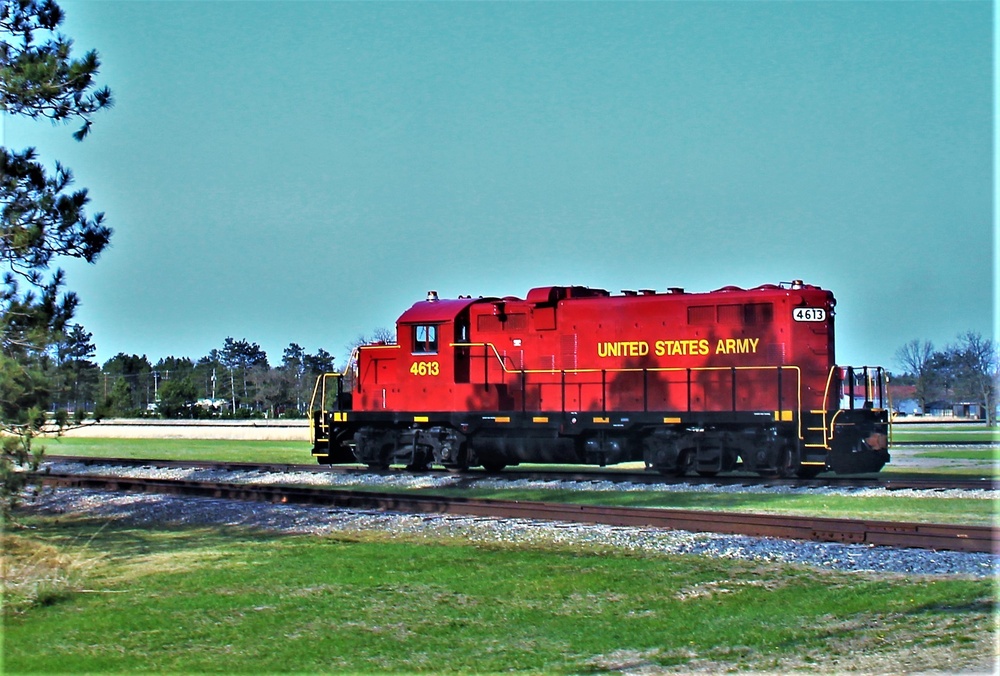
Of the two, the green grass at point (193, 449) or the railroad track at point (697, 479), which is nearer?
the railroad track at point (697, 479)

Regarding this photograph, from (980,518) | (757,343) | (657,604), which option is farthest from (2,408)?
(757,343)

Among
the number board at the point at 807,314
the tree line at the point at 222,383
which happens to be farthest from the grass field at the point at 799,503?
the tree line at the point at 222,383

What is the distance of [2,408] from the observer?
460 inches

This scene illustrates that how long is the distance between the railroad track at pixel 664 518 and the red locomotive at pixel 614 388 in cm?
599

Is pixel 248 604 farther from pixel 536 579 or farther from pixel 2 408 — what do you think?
pixel 2 408

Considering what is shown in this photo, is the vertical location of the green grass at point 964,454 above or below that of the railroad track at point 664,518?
below

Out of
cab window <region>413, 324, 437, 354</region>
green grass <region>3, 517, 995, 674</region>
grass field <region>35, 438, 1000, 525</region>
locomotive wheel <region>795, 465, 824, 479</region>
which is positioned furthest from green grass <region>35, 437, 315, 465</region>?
green grass <region>3, 517, 995, 674</region>

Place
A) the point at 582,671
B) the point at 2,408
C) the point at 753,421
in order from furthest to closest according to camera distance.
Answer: the point at 753,421
the point at 2,408
the point at 582,671

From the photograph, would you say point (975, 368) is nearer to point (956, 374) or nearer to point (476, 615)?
point (956, 374)

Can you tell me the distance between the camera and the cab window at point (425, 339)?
2458 cm

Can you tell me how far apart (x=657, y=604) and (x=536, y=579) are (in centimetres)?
152

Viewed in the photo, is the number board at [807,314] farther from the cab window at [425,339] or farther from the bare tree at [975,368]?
the bare tree at [975,368]

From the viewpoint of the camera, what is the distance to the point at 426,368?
973 inches

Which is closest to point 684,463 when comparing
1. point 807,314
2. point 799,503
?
point 807,314
